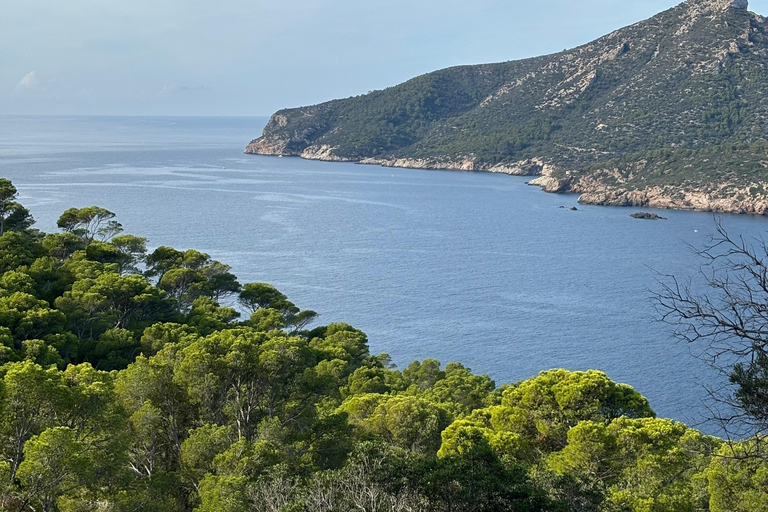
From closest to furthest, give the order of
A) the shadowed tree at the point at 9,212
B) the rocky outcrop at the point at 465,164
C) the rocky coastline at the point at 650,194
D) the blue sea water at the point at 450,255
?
the shadowed tree at the point at 9,212, the blue sea water at the point at 450,255, the rocky coastline at the point at 650,194, the rocky outcrop at the point at 465,164

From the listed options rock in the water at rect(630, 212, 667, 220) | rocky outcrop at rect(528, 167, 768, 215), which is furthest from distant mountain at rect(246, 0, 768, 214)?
rock in the water at rect(630, 212, 667, 220)

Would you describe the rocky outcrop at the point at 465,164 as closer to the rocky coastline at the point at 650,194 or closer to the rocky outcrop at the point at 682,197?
the rocky coastline at the point at 650,194

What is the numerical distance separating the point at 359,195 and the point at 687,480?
106205mm

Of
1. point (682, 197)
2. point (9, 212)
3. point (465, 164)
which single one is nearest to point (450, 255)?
point (9, 212)

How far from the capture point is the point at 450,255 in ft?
253

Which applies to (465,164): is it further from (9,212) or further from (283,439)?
(283,439)

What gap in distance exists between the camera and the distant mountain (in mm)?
115688

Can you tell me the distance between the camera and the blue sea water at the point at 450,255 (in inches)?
1900

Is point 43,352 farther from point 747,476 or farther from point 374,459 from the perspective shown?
point 747,476

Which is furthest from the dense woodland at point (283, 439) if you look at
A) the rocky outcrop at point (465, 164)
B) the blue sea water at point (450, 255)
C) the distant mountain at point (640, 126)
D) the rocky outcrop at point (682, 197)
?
the rocky outcrop at point (465, 164)

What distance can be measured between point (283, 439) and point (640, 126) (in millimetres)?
148547

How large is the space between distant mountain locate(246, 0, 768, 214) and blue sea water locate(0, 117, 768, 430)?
29.6 feet

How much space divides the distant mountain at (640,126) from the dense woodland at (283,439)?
96.0 meters

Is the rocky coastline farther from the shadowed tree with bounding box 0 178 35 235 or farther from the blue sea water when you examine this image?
the shadowed tree with bounding box 0 178 35 235
